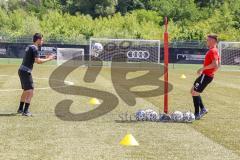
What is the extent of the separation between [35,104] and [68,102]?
1115 millimetres

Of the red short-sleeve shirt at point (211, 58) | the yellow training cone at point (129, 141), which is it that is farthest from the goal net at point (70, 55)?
the yellow training cone at point (129, 141)

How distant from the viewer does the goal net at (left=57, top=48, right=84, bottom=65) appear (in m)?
46.9

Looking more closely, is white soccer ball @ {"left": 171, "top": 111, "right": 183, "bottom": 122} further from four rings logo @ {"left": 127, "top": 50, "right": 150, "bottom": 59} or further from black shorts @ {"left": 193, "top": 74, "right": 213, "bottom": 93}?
four rings logo @ {"left": 127, "top": 50, "right": 150, "bottom": 59}

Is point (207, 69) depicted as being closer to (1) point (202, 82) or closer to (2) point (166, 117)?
(1) point (202, 82)

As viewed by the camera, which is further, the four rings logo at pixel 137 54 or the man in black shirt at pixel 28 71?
the four rings logo at pixel 137 54

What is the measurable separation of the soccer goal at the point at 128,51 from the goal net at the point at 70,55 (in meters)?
0.81

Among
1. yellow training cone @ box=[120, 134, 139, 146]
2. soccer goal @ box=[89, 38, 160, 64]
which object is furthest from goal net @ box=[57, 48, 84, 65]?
yellow training cone @ box=[120, 134, 139, 146]

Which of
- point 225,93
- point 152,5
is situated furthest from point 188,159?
point 152,5

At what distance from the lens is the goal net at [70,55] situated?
4694 centimetres

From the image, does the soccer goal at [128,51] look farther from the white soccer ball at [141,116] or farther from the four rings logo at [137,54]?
the white soccer ball at [141,116]

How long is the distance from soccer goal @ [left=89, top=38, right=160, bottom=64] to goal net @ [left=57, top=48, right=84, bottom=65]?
0.81 metres

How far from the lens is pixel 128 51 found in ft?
155

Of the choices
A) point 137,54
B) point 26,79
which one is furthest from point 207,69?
point 137,54

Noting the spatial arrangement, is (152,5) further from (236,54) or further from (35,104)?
(35,104)
